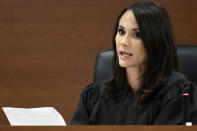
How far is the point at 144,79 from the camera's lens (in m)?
1.37

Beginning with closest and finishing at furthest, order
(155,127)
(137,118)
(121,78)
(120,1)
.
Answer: (155,127) < (137,118) < (121,78) < (120,1)

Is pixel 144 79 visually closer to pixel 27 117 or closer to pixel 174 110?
pixel 174 110

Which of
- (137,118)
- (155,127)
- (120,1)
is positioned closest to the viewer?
(155,127)

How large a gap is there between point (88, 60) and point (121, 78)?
0.70 m

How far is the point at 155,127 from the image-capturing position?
663 millimetres

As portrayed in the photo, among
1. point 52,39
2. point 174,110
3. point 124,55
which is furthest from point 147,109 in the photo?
point 52,39

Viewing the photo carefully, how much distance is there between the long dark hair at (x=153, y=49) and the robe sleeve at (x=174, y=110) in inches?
2.6

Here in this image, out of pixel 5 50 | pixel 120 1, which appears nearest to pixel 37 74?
pixel 5 50

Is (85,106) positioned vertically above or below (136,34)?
below

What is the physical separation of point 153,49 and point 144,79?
0.12m

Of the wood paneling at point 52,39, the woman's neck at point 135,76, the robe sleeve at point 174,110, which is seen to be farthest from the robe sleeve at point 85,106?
the wood paneling at point 52,39

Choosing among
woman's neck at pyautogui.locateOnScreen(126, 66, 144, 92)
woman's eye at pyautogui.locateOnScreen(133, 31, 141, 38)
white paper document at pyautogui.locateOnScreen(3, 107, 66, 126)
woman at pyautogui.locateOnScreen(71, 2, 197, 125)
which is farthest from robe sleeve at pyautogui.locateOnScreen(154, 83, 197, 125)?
white paper document at pyautogui.locateOnScreen(3, 107, 66, 126)

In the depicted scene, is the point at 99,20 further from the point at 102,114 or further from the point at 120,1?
the point at 102,114

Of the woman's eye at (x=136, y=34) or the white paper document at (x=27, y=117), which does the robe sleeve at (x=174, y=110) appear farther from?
the white paper document at (x=27, y=117)
